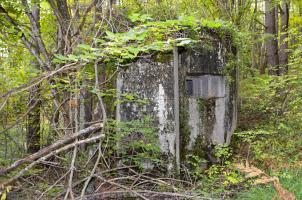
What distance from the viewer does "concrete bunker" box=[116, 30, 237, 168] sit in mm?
4691

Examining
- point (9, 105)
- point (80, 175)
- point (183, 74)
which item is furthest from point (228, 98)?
point (9, 105)

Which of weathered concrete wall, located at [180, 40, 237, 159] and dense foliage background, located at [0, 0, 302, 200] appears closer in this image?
dense foliage background, located at [0, 0, 302, 200]

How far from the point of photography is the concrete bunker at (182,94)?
4691 mm

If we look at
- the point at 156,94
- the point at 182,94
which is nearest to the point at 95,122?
the point at 156,94

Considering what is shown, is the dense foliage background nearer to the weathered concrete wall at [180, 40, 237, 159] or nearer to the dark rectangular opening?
the weathered concrete wall at [180, 40, 237, 159]

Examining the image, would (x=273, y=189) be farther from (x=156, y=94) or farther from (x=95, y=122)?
(x=95, y=122)

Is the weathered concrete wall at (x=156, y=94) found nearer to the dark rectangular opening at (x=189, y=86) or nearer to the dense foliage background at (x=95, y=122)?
the dense foliage background at (x=95, y=122)

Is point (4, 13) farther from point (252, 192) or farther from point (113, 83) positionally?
point (252, 192)

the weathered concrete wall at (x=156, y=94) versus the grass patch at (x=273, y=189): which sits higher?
the weathered concrete wall at (x=156, y=94)

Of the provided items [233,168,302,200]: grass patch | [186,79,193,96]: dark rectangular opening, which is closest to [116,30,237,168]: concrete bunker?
[186,79,193,96]: dark rectangular opening

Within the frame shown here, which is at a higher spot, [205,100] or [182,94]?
[182,94]

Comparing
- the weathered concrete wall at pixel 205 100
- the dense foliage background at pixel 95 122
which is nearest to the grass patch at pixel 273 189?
the dense foliage background at pixel 95 122

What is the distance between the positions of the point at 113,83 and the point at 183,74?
47.5 inches

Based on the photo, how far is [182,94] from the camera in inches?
190
